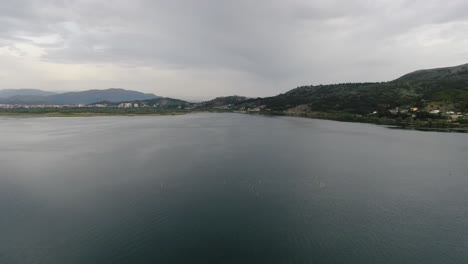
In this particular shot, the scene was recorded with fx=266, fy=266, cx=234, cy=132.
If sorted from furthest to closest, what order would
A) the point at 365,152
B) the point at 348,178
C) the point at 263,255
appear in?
the point at 365,152 → the point at 348,178 → the point at 263,255

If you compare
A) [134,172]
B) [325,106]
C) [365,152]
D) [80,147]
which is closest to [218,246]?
[134,172]

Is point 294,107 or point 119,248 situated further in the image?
point 294,107

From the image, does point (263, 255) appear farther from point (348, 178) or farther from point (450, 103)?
point (450, 103)

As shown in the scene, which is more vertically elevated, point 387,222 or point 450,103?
point 450,103

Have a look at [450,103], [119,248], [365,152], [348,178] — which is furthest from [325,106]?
[119,248]

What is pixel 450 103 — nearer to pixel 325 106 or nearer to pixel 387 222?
pixel 325 106

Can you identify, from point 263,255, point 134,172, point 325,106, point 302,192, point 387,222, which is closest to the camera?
point 263,255
